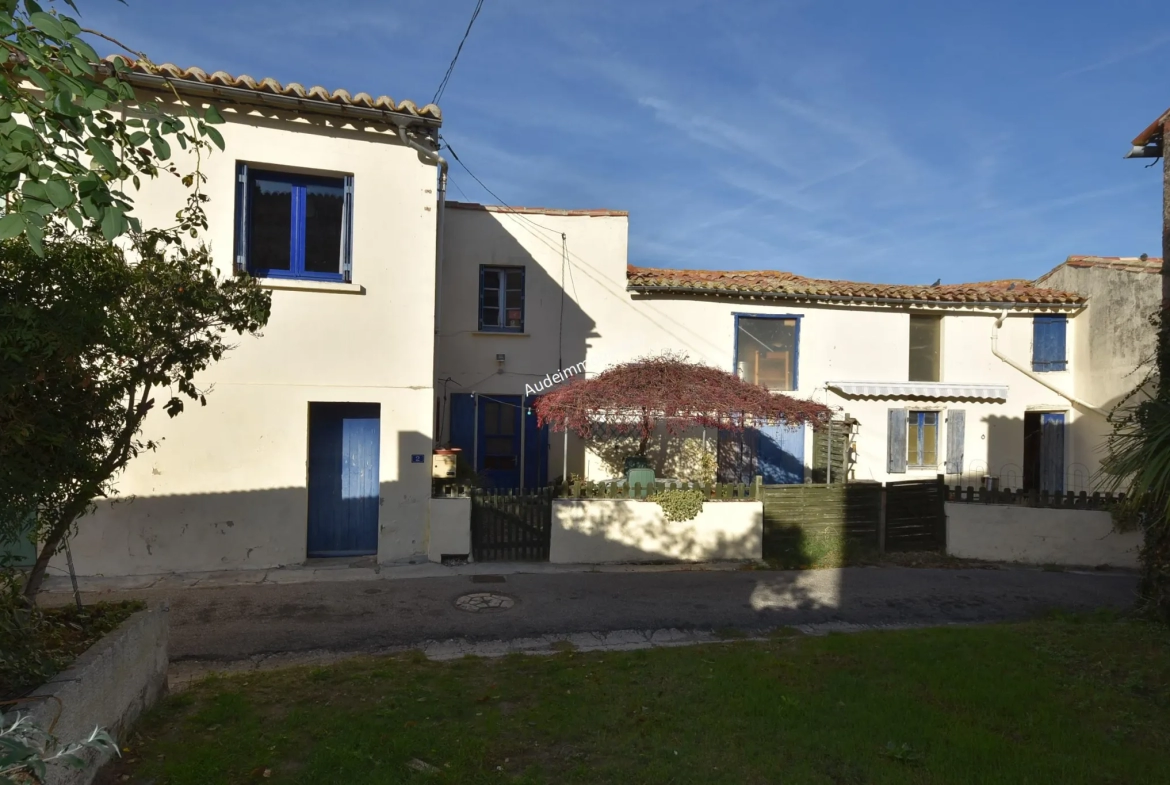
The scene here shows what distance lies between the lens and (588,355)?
13.7 meters

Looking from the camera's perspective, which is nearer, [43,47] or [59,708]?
[43,47]

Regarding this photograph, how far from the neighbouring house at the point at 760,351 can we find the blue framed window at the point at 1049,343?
0.03 m

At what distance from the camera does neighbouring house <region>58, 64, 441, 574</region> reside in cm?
909

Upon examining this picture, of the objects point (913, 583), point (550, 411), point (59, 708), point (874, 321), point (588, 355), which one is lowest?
point (913, 583)

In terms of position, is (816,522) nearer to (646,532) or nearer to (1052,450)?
(646,532)

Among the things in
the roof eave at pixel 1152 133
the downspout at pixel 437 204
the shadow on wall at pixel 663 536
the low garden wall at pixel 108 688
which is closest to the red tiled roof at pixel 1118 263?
the roof eave at pixel 1152 133

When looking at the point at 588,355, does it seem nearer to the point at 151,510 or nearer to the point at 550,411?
the point at 550,411

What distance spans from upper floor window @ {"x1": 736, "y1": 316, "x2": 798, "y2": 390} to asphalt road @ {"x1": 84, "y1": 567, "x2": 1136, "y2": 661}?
504 cm

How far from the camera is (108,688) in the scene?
395 centimetres

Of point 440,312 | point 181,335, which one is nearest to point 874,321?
point 440,312

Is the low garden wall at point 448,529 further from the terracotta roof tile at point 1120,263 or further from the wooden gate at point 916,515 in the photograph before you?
the terracotta roof tile at point 1120,263

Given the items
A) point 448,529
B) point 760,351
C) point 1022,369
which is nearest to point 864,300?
point 760,351

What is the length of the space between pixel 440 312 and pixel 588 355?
316 cm

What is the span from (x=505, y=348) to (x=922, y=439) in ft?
31.1
